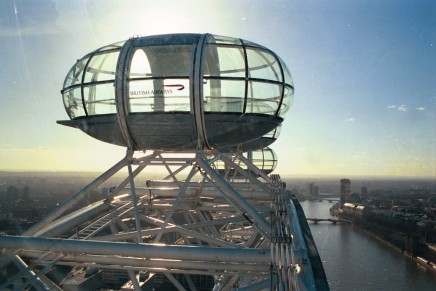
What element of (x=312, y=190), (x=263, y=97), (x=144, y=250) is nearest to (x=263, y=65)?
(x=263, y=97)

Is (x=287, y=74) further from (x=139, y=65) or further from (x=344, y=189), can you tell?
(x=344, y=189)

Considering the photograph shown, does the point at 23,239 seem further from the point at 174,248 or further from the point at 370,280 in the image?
the point at 370,280

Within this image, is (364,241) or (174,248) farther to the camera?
(364,241)

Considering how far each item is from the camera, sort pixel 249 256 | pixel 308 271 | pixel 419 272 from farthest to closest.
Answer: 1. pixel 419 272
2. pixel 249 256
3. pixel 308 271

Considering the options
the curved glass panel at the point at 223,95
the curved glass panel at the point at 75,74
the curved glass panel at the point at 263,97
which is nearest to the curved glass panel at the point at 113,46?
the curved glass panel at the point at 75,74

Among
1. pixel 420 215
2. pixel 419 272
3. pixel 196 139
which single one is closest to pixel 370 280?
pixel 419 272
